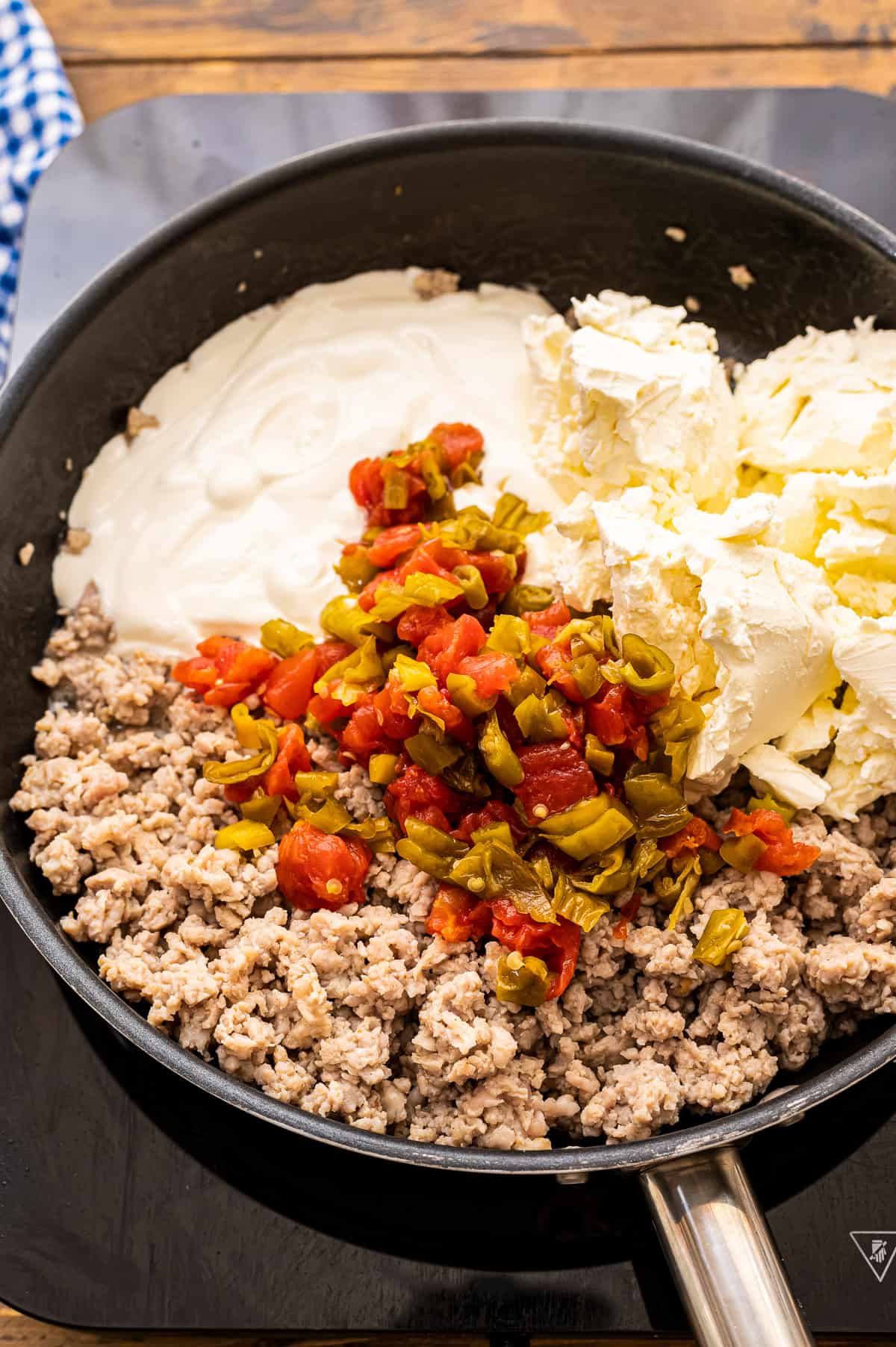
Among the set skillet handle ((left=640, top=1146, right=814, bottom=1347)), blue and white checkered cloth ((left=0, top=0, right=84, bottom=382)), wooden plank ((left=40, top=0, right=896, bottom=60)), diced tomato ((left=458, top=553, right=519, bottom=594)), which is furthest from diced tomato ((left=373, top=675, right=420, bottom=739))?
wooden plank ((left=40, top=0, right=896, bottom=60))

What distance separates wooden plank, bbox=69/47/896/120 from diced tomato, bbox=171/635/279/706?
177 centimetres

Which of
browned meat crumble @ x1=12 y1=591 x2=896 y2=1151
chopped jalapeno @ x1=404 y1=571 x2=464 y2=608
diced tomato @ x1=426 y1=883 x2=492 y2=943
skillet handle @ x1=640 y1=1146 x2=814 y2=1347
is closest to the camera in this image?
skillet handle @ x1=640 y1=1146 x2=814 y2=1347

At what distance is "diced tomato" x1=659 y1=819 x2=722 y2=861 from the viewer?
221 centimetres

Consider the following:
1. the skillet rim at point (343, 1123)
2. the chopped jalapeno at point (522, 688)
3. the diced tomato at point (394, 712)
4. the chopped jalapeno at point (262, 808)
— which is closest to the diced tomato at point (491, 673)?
the chopped jalapeno at point (522, 688)

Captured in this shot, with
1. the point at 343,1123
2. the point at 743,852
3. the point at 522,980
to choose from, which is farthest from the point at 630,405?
the point at 343,1123

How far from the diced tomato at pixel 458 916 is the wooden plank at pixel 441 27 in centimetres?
247

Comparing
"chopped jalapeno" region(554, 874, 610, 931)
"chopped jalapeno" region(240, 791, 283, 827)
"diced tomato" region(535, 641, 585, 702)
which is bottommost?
"chopped jalapeno" region(554, 874, 610, 931)

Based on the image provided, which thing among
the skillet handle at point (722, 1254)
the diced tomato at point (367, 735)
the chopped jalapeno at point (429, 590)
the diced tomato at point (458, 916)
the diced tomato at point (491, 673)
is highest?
the chopped jalapeno at point (429, 590)

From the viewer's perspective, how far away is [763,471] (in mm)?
2594

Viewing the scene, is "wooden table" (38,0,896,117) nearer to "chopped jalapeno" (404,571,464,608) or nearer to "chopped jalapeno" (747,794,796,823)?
"chopped jalapeno" (404,571,464,608)

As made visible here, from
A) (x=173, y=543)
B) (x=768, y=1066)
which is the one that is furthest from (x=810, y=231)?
(x=768, y=1066)

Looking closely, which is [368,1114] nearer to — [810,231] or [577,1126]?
[577,1126]

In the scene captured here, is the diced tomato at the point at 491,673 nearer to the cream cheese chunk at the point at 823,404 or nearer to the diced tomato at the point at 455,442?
the diced tomato at the point at 455,442

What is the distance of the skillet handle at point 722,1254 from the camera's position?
5.74 feet
